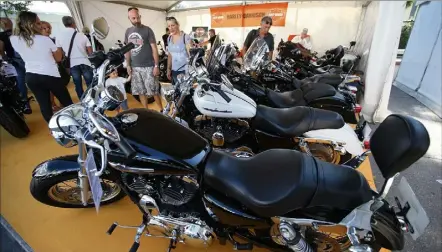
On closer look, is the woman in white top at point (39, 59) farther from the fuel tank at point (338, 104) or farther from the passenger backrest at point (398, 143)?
the fuel tank at point (338, 104)

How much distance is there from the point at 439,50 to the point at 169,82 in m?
1.54

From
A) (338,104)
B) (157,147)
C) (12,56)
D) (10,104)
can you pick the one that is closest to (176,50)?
(157,147)

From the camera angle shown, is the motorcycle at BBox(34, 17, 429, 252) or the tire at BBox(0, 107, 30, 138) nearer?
the motorcycle at BBox(34, 17, 429, 252)

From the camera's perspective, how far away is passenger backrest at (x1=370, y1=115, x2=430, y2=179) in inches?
25.6

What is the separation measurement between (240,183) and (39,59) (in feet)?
6.76

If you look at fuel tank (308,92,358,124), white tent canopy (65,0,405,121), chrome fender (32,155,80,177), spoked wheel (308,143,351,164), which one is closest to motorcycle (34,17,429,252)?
white tent canopy (65,0,405,121)

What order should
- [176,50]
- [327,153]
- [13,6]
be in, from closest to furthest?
[13,6], [176,50], [327,153]

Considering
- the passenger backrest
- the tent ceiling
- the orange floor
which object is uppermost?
the tent ceiling

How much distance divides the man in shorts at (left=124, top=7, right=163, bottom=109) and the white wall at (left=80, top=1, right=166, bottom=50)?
0.03 meters

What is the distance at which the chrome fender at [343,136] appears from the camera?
5.24ft

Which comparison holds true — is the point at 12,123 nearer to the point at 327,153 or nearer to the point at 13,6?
the point at 13,6

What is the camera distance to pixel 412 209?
777 mm

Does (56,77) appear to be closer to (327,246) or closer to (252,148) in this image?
(252,148)

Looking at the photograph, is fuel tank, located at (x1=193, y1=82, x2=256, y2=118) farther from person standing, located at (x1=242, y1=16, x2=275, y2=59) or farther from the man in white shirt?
the man in white shirt
